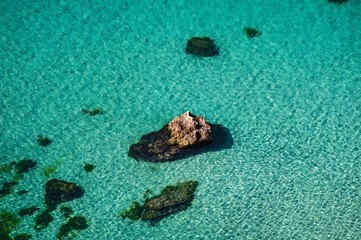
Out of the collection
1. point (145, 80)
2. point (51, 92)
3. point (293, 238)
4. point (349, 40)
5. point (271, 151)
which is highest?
point (51, 92)

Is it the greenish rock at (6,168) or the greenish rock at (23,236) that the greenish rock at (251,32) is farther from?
the greenish rock at (23,236)

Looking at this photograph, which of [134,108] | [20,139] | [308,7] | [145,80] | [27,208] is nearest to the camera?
[27,208]

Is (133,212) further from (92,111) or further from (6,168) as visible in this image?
(92,111)

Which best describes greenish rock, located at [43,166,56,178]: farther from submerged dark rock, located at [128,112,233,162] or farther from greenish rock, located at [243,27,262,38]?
greenish rock, located at [243,27,262,38]

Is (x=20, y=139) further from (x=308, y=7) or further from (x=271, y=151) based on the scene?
(x=308, y=7)

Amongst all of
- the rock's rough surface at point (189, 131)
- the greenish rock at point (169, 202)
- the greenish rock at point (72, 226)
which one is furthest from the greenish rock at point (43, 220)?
the rock's rough surface at point (189, 131)

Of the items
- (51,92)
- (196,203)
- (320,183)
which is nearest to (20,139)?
(51,92)

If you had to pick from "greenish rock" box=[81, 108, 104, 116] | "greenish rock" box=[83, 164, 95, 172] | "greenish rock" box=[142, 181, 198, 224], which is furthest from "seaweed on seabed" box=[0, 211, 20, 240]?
"greenish rock" box=[81, 108, 104, 116]
